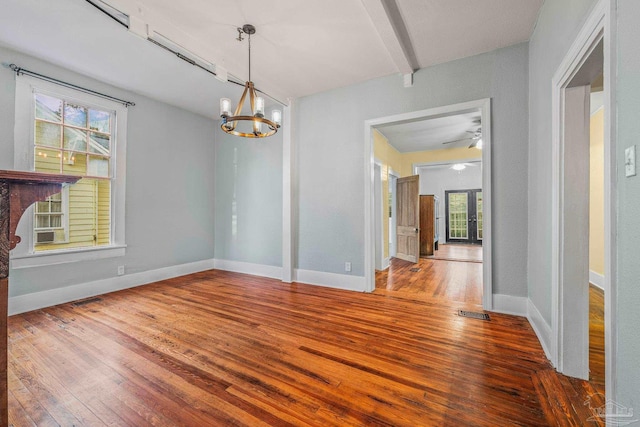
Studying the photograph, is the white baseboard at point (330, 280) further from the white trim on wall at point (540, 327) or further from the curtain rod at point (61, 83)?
the curtain rod at point (61, 83)

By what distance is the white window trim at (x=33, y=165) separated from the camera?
304 centimetres

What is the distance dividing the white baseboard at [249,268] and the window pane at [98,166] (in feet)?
8.08

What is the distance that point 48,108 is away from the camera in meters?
3.35

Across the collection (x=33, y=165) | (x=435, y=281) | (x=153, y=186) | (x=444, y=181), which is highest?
(x=444, y=181)

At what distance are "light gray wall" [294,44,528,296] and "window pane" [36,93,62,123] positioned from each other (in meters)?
3.18

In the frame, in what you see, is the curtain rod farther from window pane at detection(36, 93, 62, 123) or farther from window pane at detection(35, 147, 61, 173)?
window pane at detection(35, 147, 61, 173)

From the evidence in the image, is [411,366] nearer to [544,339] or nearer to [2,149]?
[544,339]

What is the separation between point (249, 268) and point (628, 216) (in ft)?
15.8

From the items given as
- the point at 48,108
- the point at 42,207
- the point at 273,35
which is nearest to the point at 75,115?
the point at 48,108

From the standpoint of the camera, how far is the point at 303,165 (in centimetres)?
435

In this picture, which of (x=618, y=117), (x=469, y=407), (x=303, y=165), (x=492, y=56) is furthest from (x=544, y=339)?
(x=303, y=165)

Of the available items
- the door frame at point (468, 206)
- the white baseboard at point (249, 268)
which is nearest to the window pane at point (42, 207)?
the white baseboard at point (249, 268)

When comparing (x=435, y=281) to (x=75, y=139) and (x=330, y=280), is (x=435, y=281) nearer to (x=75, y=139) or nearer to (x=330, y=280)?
(x=330, y=280)

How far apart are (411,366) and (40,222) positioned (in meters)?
4.50
